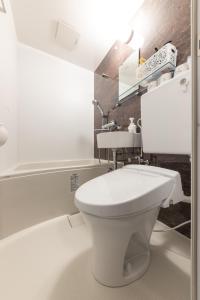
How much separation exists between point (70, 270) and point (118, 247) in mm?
327

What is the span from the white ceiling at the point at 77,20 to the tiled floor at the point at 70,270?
1931 millimetres

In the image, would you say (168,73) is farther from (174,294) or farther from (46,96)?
(46,96)

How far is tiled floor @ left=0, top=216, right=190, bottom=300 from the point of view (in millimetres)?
664

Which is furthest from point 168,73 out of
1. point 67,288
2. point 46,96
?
point 46,96

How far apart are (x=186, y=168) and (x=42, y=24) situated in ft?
6.34

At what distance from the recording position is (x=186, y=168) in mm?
1005

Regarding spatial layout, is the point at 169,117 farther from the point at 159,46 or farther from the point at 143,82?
the point at 159,46

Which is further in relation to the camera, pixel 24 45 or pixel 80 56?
pixel 80 56

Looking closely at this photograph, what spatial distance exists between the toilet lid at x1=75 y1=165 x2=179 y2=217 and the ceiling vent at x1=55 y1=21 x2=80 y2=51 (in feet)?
5.53

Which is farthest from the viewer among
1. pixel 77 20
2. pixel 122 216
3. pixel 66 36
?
pixel 66 36

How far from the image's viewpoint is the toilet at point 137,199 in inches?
23.3

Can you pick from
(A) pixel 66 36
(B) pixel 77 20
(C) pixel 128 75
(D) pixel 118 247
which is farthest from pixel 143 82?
(D) pixel 118 247

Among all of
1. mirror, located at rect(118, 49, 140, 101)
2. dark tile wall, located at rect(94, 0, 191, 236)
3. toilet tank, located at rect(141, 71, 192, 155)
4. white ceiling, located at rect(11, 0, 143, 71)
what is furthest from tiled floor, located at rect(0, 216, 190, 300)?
white ceiling, located at rect(11, 0, 143, 71)

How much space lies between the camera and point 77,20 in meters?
1.51
